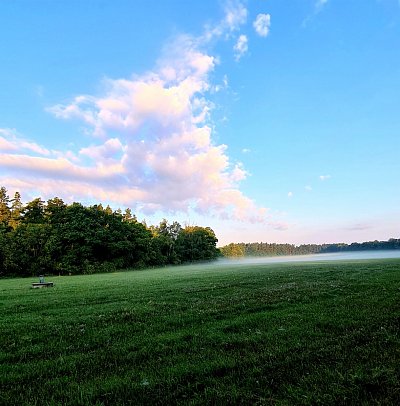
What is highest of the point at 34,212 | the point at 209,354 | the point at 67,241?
the point at 34,212

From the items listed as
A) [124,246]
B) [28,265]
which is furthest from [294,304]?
[124,246]

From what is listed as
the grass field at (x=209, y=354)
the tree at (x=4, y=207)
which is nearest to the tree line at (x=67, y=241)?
the tree at (x=4, y=207)

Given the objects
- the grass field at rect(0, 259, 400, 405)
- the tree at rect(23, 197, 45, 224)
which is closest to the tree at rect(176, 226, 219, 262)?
the tree at rect(23, 197, 45, 224)

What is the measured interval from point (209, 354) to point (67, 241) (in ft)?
231

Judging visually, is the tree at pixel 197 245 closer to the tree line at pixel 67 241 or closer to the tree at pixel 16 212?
the tree line at pixel 67 241

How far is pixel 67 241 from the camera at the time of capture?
70.1 metres

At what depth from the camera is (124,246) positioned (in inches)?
3123

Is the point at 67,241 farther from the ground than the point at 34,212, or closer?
closer

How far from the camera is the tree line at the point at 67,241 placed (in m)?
63.1

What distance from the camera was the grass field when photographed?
16.4 feet

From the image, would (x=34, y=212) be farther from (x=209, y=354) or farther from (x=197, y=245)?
(x=209, y=354)

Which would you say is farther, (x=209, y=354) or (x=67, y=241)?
(x=67, y=241)

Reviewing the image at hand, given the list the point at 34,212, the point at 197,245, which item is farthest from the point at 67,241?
the point at 197,245

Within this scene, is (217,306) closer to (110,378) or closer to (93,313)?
(93,313)
